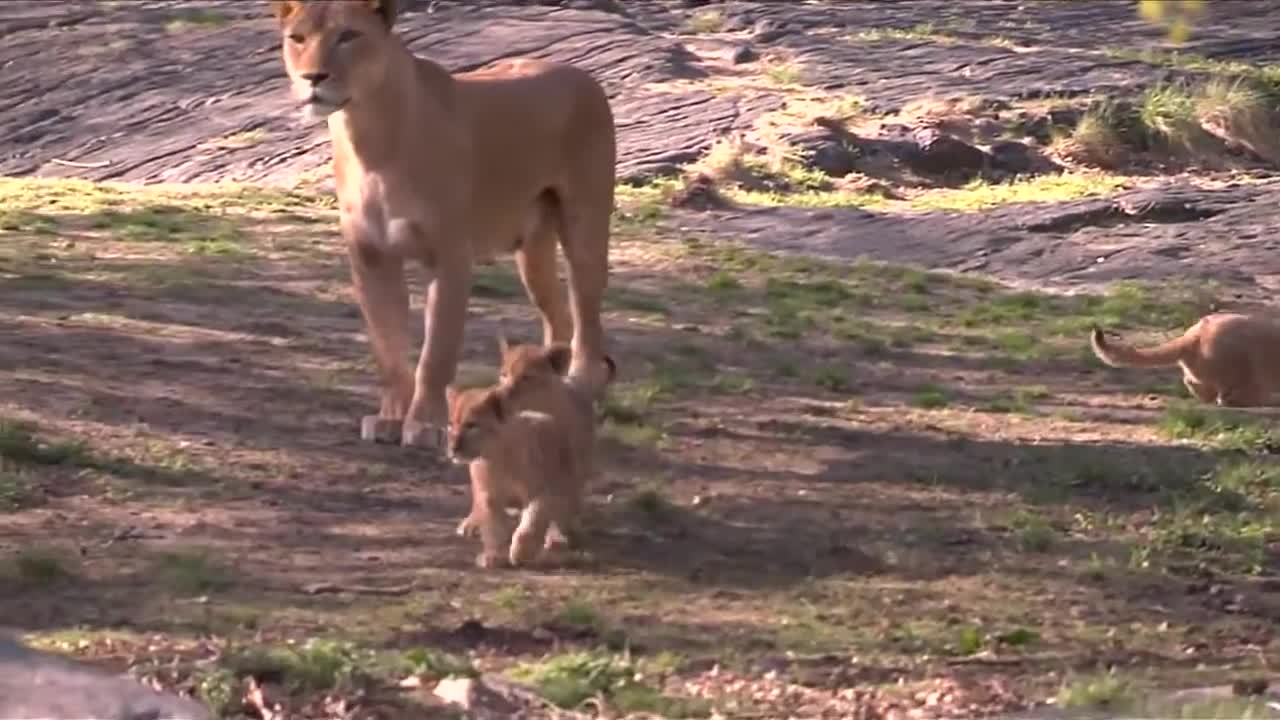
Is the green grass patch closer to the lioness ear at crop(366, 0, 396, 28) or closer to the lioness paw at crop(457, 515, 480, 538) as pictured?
the lioness ear at crop(366, 0, 396, 28)

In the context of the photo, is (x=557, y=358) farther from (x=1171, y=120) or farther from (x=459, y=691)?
(x=1171, y=120)

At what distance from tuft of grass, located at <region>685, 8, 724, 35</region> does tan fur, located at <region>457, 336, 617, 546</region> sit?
16701mm

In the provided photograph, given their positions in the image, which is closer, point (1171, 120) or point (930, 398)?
point (930, 398)

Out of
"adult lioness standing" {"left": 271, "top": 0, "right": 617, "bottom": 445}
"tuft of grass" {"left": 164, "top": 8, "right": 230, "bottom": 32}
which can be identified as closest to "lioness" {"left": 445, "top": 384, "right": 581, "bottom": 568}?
"adult lioness standing" {"left": 271, "top": 0, "right": 617, "bottom": 445}

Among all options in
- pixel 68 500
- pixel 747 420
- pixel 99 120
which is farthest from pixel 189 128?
pixel 68 500

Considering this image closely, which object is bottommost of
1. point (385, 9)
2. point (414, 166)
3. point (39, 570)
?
point (39, 570)

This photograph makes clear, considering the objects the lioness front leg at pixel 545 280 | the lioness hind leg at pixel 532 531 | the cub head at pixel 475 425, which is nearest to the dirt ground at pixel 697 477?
the lioness hind leg at pixel 532 531

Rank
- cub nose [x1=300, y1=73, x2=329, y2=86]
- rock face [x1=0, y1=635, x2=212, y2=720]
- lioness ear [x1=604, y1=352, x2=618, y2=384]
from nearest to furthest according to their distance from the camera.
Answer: rock face [x1=0, y1=635, x2=212, y2=720], cub nose [x1=300, y1=73, x2=329, y2=86], lioness ear [x1=604, y1=352, x2=618, y2=384]

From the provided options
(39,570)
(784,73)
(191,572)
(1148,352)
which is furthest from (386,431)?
(784,73)

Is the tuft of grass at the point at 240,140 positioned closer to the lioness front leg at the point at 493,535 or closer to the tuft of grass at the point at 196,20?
the tuft of grass at the point at 196,20

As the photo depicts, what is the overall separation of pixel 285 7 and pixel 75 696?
12.9ft

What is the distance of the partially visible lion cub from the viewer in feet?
36.2

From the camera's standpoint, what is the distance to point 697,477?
922 centimetres

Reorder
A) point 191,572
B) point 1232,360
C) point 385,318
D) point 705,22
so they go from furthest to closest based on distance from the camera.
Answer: point 705,22
point 1232,360
point 385,318
point 191,572
